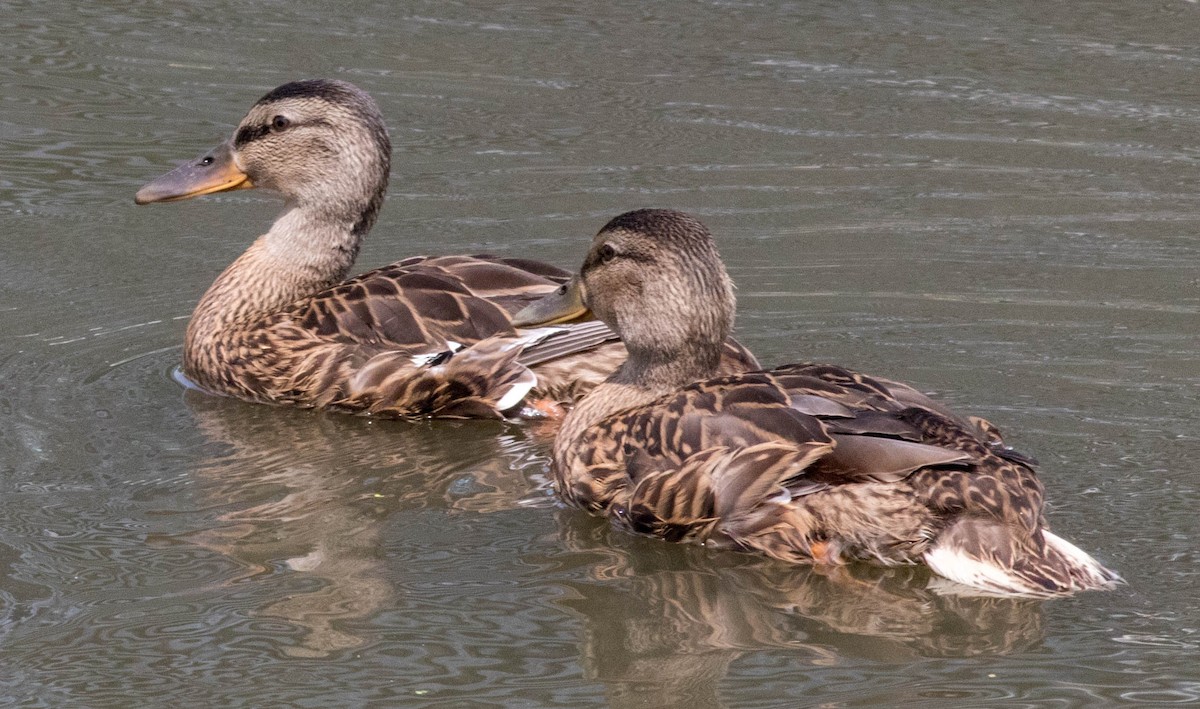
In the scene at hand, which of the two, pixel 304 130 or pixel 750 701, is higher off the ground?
pixel 304 130

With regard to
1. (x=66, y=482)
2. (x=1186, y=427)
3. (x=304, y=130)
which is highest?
(x=304, y=130)

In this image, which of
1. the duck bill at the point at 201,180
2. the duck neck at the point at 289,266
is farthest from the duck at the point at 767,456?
the duck bill at the point at 201,180

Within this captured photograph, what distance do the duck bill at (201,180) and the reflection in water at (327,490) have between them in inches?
37.8

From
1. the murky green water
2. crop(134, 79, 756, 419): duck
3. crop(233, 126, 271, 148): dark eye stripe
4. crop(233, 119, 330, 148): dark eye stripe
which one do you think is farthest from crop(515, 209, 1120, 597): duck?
crop(233, 126, 271, 148): dark eye stripe

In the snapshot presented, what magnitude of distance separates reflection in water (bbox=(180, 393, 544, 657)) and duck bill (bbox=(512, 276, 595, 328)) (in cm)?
55

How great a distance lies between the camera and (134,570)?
239 inches

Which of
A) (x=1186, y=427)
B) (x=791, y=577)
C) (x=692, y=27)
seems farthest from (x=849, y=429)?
(x=692, y=27)

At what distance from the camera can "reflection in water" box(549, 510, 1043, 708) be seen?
5383 mm

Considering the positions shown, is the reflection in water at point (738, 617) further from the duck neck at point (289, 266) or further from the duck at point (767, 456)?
the duck neck at point (289, 266)

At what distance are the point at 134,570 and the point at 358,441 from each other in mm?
1573

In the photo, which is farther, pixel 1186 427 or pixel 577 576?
pixel 1186 427

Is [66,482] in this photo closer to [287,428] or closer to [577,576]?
[287,428]

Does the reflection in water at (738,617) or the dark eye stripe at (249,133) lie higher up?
the dark eye stripe at (249,133)

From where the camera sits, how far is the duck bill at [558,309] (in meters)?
7.02
